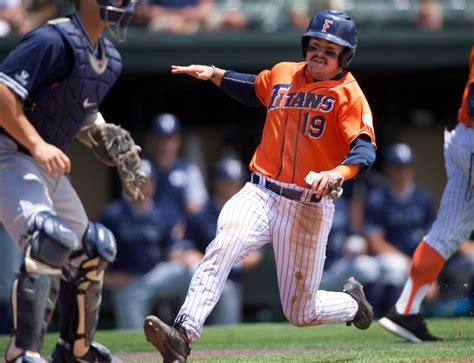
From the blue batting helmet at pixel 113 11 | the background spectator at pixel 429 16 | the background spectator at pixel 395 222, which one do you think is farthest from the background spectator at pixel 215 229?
the blue batting helmet at pixel 113 11

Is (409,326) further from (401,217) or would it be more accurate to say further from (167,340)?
(401,217)

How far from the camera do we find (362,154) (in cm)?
508

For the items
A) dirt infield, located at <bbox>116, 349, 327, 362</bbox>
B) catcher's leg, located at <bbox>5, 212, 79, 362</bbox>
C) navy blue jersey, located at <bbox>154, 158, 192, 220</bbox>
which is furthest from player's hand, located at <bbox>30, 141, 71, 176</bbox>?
navy blue jersey, located at <bbox>154, 158, 192, 220</bbox>

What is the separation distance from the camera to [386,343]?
6.78 m

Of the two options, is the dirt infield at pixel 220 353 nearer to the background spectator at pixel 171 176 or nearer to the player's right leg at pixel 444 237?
the player's right leg at pixel 444 237

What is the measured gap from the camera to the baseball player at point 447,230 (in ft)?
21.5

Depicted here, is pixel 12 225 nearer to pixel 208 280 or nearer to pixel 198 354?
pixel 208 280

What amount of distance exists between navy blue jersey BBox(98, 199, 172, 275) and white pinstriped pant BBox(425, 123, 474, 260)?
3696mm

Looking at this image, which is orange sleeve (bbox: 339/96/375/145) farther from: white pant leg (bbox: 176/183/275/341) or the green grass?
the green grass

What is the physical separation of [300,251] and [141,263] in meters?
4.64

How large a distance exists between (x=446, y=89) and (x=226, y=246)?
8898 mm

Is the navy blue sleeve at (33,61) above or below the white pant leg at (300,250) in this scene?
above

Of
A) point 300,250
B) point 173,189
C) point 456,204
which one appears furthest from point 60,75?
point 173,189

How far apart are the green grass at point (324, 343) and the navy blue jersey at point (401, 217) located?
6.05 ft
